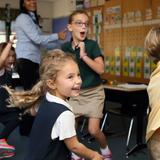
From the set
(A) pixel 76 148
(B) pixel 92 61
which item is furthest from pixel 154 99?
(B) pixel 92 61

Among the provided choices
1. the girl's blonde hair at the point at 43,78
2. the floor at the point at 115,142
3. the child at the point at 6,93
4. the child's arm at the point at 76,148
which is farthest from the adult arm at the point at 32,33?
the child's arm at the point at 76,148

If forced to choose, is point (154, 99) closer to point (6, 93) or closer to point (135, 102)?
point (135, 102)

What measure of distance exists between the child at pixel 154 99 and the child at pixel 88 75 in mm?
709

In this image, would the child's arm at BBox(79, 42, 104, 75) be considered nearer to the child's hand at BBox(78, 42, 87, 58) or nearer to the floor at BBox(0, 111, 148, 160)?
the child's hand at BBox(78, 42, 87, 58)

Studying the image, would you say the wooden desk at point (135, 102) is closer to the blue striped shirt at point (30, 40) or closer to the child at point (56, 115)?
the blue striped shirt at point (30, 40)

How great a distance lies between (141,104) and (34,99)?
198 cm

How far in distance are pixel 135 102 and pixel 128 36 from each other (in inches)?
69.8

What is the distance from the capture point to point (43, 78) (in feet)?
5.19

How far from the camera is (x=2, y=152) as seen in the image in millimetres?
2943

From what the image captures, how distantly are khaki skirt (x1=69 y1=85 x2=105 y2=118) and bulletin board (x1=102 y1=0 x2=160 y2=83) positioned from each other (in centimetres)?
203

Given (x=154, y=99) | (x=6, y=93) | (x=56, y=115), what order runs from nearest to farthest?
(x=56, y=115)
(x=154, y=99)
(x=6, y=93)

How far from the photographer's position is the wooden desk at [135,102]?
11.1 feet

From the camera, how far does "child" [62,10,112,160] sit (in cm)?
251

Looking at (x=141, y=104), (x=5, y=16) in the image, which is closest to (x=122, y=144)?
(x=141, y=104)
